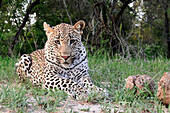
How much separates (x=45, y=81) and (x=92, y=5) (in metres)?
6.43

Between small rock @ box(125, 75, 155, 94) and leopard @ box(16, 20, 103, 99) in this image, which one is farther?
leopard @ box(16, 20, 103, 99)

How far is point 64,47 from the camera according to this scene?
464 cm

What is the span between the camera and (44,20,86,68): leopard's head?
465cm

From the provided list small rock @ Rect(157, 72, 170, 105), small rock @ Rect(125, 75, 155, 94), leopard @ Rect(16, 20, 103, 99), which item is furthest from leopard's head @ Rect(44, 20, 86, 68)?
small rock @ Rect(157, 72, 170, 105)

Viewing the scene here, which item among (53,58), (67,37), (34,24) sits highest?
(34,24)

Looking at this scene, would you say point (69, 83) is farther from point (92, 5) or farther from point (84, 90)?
point (92, 5)

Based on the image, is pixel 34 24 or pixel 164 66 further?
pixel 34 24

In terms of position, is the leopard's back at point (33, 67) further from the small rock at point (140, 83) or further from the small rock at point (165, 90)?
the small rock at point (165, 90)

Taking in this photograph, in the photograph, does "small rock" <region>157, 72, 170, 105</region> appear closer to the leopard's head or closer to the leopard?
the leopard

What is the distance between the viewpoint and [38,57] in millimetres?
5676

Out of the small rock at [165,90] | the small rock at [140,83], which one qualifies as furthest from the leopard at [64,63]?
the small rock at [165,90]

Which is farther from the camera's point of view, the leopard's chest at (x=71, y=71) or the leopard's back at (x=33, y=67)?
the leopard's back at (x=33, y=67)

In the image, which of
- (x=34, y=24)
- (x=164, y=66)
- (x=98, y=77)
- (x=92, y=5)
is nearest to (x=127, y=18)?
(x=92, y=5)

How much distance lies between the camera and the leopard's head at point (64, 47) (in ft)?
15.3
